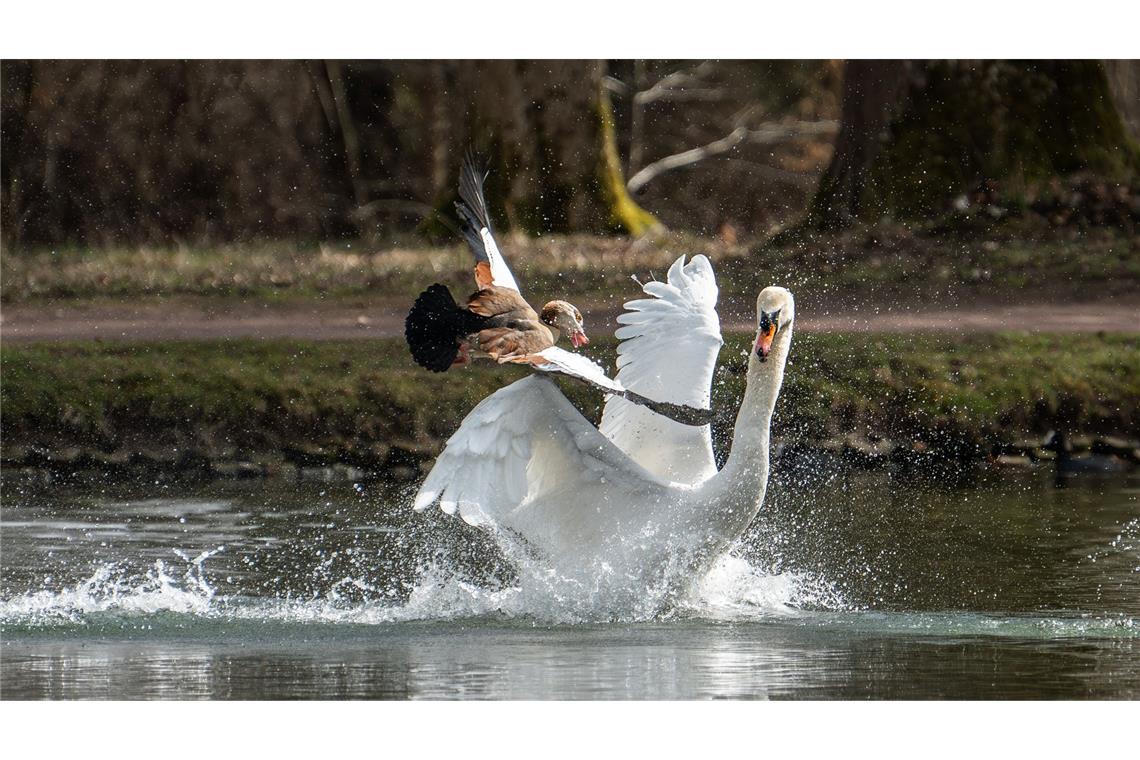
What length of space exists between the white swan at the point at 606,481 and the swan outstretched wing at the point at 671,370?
0.01m

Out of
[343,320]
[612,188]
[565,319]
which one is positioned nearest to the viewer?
[565,319]

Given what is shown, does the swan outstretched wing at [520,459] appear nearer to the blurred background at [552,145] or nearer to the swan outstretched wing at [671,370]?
the swan outstretched wing at [671,370]

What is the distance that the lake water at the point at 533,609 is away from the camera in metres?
6.66

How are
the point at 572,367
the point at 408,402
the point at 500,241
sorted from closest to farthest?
the point at 572,367, the point at 408,402, the point at 500,241

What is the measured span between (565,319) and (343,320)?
269 inches

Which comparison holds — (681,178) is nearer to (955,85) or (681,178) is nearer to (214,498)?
(955,85)

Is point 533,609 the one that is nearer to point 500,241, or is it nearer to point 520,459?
point 520,459

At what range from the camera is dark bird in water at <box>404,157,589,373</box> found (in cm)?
738

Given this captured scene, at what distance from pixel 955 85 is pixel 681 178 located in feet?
40.0

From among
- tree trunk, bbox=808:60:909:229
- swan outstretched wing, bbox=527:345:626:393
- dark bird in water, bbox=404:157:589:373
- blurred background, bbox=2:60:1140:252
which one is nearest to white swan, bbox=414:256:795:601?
dark bird in water, bbox=404:157:589:373

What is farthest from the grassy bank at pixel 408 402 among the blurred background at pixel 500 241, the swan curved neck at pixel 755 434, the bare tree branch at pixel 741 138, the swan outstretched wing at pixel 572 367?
the bare tree branch at pixel 741 138

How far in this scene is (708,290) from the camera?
887 cm

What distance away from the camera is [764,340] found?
25.2 ft

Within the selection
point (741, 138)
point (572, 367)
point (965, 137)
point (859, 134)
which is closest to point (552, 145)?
point (859, 134)
